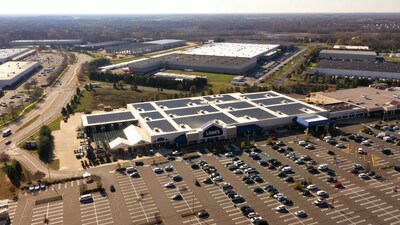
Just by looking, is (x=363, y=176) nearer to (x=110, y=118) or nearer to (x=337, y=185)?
(x=337, y=185)

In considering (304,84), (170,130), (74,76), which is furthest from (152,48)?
(170,130)

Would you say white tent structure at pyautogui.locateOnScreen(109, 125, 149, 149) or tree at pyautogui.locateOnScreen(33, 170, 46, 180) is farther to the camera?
white tent structure at pyautogui.locateOnScreen(109, 125, 149, 149)

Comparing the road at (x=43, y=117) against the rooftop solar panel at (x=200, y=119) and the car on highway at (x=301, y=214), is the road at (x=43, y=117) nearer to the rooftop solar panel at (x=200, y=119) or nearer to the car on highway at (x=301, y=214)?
the rooftop solar panel at (x=200, y=119)

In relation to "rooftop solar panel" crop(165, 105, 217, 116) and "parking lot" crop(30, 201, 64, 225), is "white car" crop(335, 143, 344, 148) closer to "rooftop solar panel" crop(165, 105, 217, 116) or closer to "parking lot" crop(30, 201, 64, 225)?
"rooftop solar panel" crop(165, 105, 217, 116)

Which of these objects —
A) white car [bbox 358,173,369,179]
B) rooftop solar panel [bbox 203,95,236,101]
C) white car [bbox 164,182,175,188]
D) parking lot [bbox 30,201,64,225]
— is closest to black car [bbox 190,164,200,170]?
white car [bbox 164,182,175,188]

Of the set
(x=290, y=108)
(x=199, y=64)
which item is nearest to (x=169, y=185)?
(x=290, y=108)

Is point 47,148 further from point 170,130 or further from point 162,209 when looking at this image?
point 162,209
